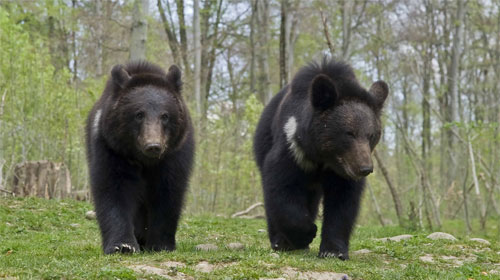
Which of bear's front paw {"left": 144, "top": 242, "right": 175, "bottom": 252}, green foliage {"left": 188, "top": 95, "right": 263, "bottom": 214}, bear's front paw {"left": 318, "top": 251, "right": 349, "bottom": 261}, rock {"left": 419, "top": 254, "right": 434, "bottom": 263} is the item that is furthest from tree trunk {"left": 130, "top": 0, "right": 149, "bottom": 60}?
rock {"left": 419, "top": 254, "right": 434, "bottom": 263}

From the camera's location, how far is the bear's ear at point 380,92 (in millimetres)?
6845

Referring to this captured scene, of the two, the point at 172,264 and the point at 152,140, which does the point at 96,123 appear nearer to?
the point at 152,140

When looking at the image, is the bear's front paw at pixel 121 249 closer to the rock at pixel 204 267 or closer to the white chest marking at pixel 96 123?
the rock at pixel 204 267

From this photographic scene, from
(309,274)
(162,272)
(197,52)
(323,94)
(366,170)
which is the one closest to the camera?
(162,272)

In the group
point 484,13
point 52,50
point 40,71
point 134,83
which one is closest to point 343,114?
point 134,83

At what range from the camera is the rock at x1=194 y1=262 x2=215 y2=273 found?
5674mm

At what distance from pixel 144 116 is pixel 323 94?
2024 mm

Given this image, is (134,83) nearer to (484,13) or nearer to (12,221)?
(12,221)

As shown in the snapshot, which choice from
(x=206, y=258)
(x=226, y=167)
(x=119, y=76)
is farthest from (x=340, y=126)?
(x=226, y=167)

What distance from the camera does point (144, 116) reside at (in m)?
6.45

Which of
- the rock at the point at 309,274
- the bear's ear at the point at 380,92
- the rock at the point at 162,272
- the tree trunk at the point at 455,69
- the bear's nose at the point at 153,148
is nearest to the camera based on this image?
the rock at the point at 162,272

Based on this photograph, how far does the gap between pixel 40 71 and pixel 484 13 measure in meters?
22.0

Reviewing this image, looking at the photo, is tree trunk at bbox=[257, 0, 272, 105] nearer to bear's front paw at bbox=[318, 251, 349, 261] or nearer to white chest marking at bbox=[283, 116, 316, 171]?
white chest marking at bbox=[283, 116, 316, 171]

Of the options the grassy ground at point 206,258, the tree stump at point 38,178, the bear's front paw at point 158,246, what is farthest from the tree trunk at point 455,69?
the bear's front paw at point 158,246
